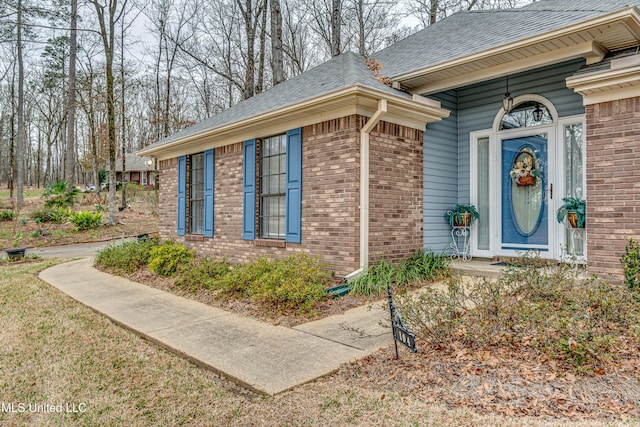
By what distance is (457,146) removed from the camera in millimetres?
7488

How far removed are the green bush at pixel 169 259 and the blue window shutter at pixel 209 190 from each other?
884mm

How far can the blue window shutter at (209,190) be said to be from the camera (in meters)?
8.68

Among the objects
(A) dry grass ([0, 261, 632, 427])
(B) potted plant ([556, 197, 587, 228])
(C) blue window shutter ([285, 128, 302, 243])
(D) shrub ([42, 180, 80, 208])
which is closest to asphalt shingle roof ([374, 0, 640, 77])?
(C) blue window shutter ([285, 128, 302, 243])

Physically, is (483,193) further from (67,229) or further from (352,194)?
(67,229)

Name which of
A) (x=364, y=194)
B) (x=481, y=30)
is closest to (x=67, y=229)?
(x=364, y=194)

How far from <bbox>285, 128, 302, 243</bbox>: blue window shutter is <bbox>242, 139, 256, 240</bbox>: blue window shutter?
3.29 ft

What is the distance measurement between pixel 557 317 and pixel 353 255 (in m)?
2.82

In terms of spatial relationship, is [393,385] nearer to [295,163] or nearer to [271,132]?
[295,163]

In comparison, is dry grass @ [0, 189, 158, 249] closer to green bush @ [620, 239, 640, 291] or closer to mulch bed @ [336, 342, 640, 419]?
mulch bed @ [336, 342, 640, 419]

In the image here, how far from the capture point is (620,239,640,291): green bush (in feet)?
14.3

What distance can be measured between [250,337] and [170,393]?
1227mm

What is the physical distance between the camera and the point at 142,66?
21312 millimetres

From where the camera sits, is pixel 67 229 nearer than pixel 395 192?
No

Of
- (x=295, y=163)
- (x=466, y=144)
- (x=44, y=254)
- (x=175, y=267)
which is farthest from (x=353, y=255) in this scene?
(x=44, y=254)
